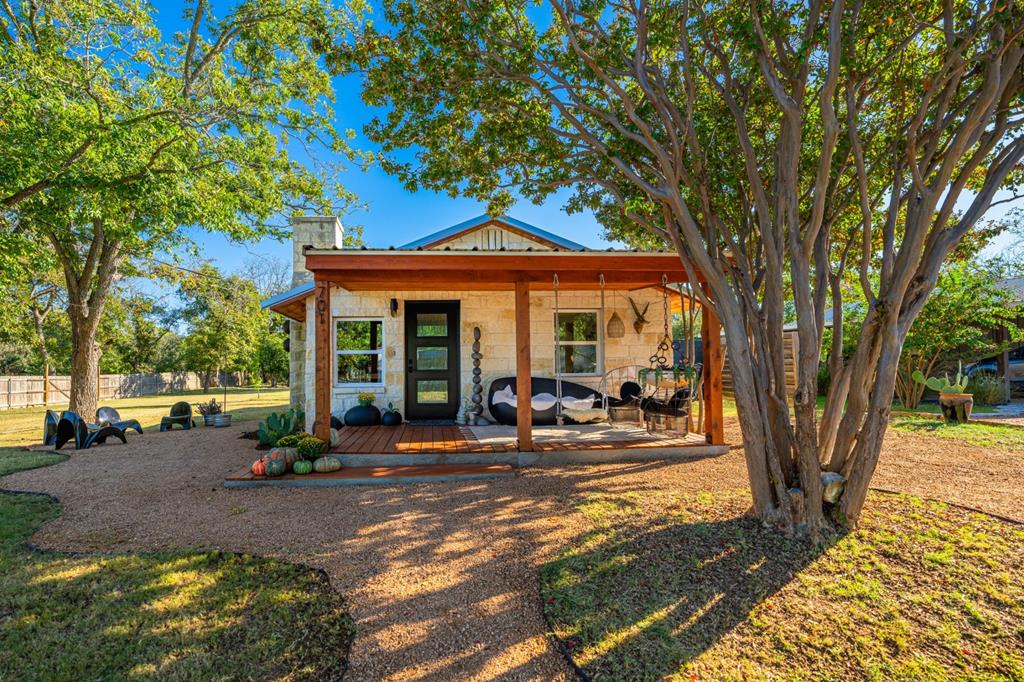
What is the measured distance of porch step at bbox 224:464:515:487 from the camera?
17.0 feet

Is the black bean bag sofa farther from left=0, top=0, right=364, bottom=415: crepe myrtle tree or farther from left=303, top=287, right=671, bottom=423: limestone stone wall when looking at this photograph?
left=0, top=0, right=364, bottom=415: crepe myrtle tree

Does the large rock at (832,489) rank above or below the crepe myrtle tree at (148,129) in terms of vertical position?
below

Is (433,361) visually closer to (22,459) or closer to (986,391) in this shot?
(22,459)

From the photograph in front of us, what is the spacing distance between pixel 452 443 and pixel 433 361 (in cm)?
267

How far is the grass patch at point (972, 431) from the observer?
682 centimetres

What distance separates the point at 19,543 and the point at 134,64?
9696mm

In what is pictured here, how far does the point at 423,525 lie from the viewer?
395cm

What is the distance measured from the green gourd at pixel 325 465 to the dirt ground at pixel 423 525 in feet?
1.25

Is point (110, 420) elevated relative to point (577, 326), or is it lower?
lower

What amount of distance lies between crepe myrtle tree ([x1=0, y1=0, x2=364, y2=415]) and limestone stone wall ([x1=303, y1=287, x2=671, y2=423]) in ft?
11.5

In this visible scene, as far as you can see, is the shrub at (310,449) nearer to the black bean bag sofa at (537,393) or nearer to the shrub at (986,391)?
the black bean bag sofa at (537,393)

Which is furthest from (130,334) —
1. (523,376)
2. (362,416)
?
(523,376)

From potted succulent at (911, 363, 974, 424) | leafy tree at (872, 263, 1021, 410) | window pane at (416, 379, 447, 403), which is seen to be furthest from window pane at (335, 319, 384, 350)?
leafy tree at (872, 263, 1021, 410)

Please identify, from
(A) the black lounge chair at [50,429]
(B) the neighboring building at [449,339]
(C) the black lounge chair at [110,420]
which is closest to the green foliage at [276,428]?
(B) the neighboring building at [449,339]
